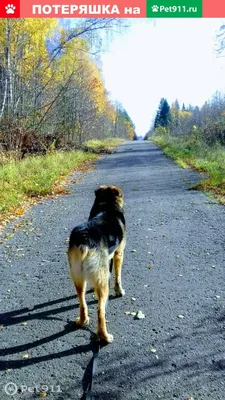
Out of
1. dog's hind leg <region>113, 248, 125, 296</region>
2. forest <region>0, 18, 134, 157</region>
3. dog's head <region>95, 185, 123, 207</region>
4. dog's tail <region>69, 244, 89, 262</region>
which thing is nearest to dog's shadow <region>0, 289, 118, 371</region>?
dog's hind leg <region>113, 248, 125, 296</region>

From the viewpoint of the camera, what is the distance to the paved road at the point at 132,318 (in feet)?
8.00

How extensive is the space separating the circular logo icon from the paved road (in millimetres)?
33

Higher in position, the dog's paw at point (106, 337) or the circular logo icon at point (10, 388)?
the dog's paw at point (106, 337)

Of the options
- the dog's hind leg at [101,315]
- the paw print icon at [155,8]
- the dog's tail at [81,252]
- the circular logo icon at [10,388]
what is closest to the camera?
the circular logo icon at [10,388]

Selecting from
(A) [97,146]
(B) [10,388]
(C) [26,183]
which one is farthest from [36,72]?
(B) [10,388]

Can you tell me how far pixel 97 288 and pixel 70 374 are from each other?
28.3 inches

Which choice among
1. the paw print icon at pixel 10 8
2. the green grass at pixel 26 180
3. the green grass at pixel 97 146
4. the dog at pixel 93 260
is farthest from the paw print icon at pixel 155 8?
the green grass at pixel 97 146

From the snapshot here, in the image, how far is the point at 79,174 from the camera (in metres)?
13.4

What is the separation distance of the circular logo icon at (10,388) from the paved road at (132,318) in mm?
33

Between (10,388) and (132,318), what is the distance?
4.38 feet

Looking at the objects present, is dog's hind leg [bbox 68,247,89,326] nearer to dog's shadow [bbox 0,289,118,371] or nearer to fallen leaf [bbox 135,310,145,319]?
dog's shadow [bbox 0,289,118,371]

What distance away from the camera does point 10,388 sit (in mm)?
2377

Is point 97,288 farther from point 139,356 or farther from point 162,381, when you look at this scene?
point 162,381

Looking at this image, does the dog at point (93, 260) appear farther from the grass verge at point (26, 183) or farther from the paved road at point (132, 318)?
the grass verge at point (26, 183)
